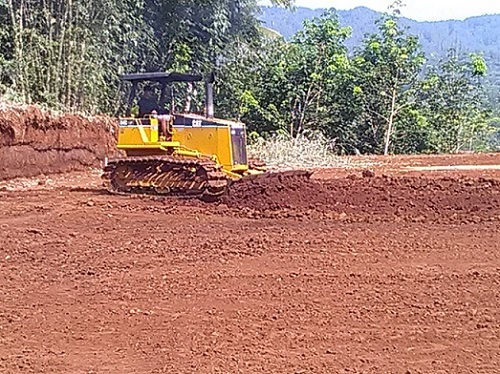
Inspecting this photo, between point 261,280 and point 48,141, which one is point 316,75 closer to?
point 48,141

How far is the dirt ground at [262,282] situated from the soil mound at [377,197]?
0.03m

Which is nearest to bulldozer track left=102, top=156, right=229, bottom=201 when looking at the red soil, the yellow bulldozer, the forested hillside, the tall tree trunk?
the yellow bulldozer

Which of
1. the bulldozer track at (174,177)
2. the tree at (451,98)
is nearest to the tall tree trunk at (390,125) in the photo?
the tree at (451,98)

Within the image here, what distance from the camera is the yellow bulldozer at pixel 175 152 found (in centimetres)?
1109

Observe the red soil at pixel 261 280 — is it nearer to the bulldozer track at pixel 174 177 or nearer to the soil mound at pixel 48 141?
the bulldozer track at pixel 174 177

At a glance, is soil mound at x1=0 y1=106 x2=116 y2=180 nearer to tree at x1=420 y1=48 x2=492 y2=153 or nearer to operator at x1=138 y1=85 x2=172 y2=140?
operator at x1=138 y1=85 x2=172 y2=140

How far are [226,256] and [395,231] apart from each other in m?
2.22

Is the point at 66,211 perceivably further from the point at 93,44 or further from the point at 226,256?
the point at 93,44

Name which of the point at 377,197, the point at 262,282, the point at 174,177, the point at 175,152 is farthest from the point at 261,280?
the point at 175,152

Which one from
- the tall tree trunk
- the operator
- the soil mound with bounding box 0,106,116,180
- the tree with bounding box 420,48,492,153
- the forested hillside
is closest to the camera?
the operator

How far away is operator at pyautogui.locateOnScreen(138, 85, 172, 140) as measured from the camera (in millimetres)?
11914

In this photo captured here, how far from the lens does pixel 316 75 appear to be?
24.4 m

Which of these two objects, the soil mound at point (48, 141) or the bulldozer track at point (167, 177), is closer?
the bulldozer track at point (167, 177)

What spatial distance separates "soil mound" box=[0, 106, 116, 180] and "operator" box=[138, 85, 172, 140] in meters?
3.97
